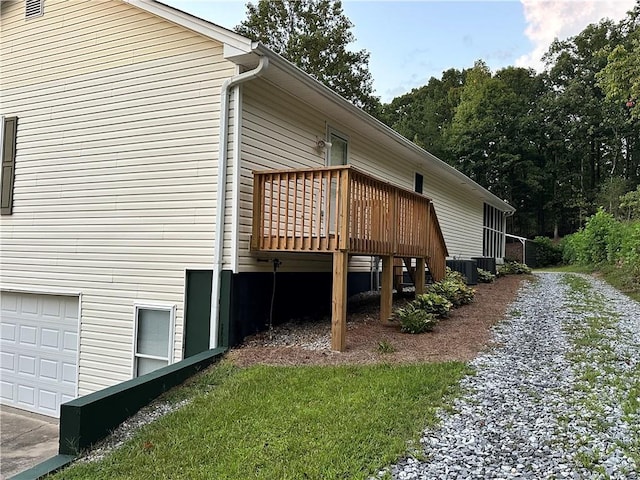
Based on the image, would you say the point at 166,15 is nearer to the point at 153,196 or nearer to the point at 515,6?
the point at 153,196

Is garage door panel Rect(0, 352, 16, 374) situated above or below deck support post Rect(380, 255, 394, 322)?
below

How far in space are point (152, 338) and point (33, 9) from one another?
6.13 meters

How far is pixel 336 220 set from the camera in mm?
5891

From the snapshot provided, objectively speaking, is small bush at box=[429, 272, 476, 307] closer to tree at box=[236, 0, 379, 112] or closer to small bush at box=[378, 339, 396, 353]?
small bush at box=[378, 339, 396, 353]

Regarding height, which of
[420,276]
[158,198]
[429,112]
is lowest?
[420,276]

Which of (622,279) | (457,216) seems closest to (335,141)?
(457,216)

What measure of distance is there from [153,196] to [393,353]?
402 centimetres

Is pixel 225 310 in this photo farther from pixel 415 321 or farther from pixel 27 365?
→ pixel 27 365

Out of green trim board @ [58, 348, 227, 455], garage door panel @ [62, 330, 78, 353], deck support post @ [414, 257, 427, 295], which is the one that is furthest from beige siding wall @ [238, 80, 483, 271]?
garage door panel @ [62, 330, 78, 353]

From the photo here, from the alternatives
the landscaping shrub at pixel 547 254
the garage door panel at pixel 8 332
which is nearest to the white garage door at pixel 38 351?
the garage door panel at pixel 8 332

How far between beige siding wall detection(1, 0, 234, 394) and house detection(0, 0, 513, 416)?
26 mm

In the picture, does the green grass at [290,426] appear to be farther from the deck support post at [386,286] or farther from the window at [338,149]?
the window at [338,149]

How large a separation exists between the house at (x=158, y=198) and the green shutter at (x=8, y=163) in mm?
30

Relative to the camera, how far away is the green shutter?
8.37 metres
